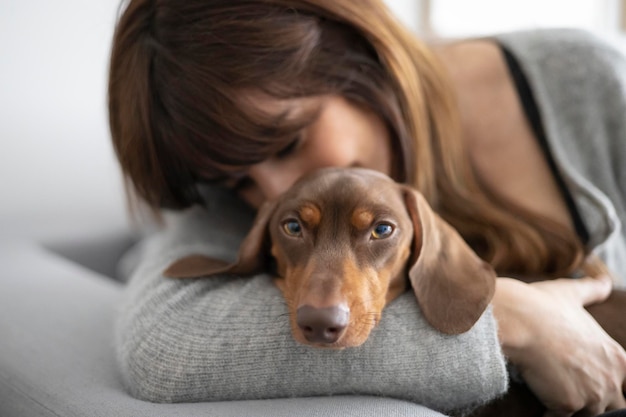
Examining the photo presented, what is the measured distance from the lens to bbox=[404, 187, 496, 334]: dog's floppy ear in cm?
113

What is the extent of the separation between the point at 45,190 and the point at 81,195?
142 millimetres

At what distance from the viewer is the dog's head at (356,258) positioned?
1.06 meters

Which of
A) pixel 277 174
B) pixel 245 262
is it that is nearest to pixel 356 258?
pixel 245 262

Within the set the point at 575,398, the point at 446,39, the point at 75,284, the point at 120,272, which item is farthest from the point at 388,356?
the point at 120,272

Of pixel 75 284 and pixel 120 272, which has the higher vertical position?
pixel 75 284

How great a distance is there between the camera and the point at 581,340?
121 centimetres

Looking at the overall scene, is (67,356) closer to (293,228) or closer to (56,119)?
(293,228)

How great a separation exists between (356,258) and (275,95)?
0.39 m

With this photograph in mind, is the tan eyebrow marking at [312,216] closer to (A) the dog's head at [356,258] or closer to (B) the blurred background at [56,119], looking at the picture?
(A) the dog's head at [356,258]

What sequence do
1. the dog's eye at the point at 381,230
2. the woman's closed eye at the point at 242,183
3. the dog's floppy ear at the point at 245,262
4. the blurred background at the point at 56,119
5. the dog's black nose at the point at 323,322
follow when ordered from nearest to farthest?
the dog's black nose at the point at 323,322, the dog's eye at the point at 381,230, the dog's floppy ear at the point at 245,262, the woman's closed eye at the point at 242,183, the blurred background at the point at 56,119

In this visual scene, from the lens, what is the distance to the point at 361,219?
1215 millimetres

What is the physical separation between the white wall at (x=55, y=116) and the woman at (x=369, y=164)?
1.18 m

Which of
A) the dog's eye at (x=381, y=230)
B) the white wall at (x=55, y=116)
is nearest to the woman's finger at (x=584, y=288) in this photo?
the dog's eye at (x=381, y=230)

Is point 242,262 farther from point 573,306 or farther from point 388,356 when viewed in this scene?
point 573,306
